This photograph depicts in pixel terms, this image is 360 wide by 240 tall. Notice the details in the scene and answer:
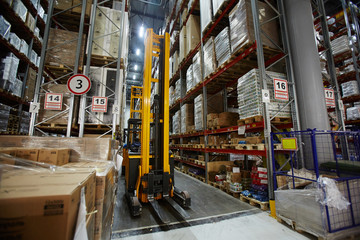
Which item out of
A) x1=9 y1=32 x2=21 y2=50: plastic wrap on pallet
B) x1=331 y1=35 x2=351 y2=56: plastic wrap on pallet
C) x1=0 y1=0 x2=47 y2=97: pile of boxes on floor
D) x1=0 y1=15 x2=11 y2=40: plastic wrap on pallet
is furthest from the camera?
x1=331 y1=35 x2=351 y2=56: plastic wrap on pallet

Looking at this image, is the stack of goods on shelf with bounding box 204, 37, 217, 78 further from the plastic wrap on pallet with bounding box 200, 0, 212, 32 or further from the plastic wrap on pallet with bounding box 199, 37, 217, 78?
the plastic wrap on pallet with bounding box 200, 0, 212, 32

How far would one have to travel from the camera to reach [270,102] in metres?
3.77

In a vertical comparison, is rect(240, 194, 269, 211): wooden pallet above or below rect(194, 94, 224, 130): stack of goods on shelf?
below

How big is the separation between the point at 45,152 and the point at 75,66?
4498 mm

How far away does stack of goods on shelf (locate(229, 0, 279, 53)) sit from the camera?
4043 mm

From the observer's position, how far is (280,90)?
366 cm

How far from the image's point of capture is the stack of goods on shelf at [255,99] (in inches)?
147

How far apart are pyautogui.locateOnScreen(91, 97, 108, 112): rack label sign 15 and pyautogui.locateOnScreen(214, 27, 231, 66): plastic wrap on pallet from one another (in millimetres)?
3868

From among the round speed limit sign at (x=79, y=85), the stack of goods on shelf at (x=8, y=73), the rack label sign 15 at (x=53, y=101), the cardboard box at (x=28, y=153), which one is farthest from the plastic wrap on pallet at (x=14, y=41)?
the cardboard box at (x=28, y=153)

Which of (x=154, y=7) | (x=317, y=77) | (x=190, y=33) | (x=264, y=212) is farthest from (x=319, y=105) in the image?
(x=154, y=7)

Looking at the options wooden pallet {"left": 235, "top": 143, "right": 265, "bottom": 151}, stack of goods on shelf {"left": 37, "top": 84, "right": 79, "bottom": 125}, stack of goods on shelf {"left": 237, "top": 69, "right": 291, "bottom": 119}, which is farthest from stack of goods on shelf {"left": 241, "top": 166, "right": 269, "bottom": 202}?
stack of goods on shelf {"left": 37, "top": 84, "right": 79, "bottom": 125}

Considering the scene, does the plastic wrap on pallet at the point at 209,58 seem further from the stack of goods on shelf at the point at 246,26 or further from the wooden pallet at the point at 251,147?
the wooden pallet at the point at 251,147

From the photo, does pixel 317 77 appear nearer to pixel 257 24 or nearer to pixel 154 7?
pixel 257 24

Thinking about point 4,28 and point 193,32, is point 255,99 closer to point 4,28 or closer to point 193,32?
point 193,32
